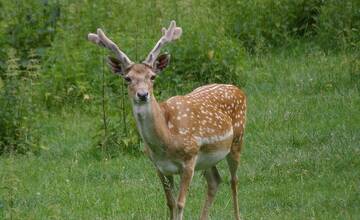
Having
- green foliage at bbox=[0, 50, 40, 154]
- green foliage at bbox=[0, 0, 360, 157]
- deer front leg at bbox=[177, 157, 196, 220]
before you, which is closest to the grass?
green foliage at bbox=[0, 50, 40, 154]

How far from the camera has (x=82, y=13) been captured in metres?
15.8

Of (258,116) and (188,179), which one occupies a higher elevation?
(188,179)

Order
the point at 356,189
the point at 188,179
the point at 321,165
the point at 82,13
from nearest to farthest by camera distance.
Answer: the point at 188,179
the point at 356,189
the point at 321,165
the point at 82,13

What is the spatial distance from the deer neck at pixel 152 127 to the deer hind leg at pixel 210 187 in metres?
0.93

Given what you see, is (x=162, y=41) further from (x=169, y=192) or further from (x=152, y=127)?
(x=169, y=192)

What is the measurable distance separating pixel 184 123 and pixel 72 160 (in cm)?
316

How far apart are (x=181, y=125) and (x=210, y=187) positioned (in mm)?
944

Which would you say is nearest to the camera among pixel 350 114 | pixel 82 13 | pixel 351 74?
pixel 350 114

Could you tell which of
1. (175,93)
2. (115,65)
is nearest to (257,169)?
(115,65)

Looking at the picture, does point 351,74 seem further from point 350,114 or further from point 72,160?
point 72,160

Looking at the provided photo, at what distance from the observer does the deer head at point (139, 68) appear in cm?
811

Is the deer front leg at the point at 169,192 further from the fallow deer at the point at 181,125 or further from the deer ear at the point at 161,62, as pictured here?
the deer ear at the point at 161,62

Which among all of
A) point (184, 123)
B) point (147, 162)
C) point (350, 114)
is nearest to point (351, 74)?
point (350, 114)

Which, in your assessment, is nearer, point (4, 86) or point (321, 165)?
point (321, 165)
